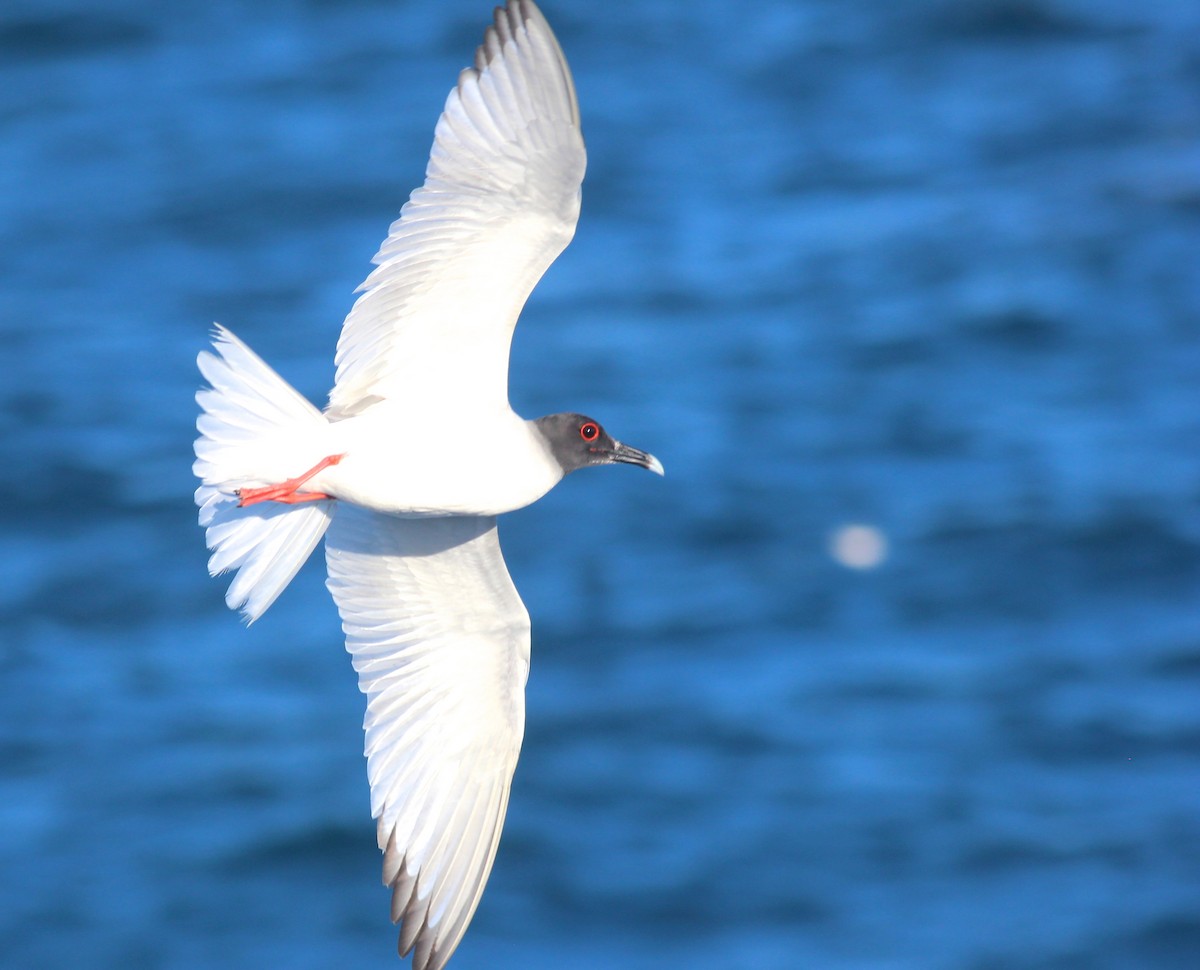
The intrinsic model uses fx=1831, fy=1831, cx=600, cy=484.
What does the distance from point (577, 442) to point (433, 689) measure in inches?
51.3

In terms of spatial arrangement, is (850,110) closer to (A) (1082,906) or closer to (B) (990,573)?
(B) (990,573)

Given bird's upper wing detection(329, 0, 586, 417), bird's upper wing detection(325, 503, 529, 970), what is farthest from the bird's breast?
bird's upper wing detection(325, 503, 529, 970)

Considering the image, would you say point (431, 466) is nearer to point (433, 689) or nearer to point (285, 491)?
point (285, 491)

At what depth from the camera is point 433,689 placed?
26.8 feet

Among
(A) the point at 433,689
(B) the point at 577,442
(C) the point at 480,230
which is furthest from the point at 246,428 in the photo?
(A) the point at 433,689

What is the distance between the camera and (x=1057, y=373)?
89.0 ft

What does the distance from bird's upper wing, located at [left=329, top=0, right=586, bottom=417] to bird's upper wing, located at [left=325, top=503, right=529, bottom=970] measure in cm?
81

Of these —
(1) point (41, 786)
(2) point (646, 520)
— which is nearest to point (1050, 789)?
(2) point (646, 520)

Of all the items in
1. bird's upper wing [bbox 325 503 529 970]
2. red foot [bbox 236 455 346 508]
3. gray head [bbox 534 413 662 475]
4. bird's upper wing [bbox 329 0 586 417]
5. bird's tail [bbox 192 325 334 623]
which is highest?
bird's upper wing [bbox 329 0 586 417]

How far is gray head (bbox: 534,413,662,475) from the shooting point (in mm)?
7792

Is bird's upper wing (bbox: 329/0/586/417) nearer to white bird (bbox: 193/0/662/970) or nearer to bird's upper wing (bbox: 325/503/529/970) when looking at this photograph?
white bird (bbox: 193/0/662/970)

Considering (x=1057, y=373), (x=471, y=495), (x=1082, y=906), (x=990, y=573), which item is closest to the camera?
(x=471, y=495)

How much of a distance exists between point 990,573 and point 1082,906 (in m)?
6.17

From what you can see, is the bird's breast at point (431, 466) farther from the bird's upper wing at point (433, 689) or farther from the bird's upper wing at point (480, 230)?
the bird's upper wing at point (433, 689)
